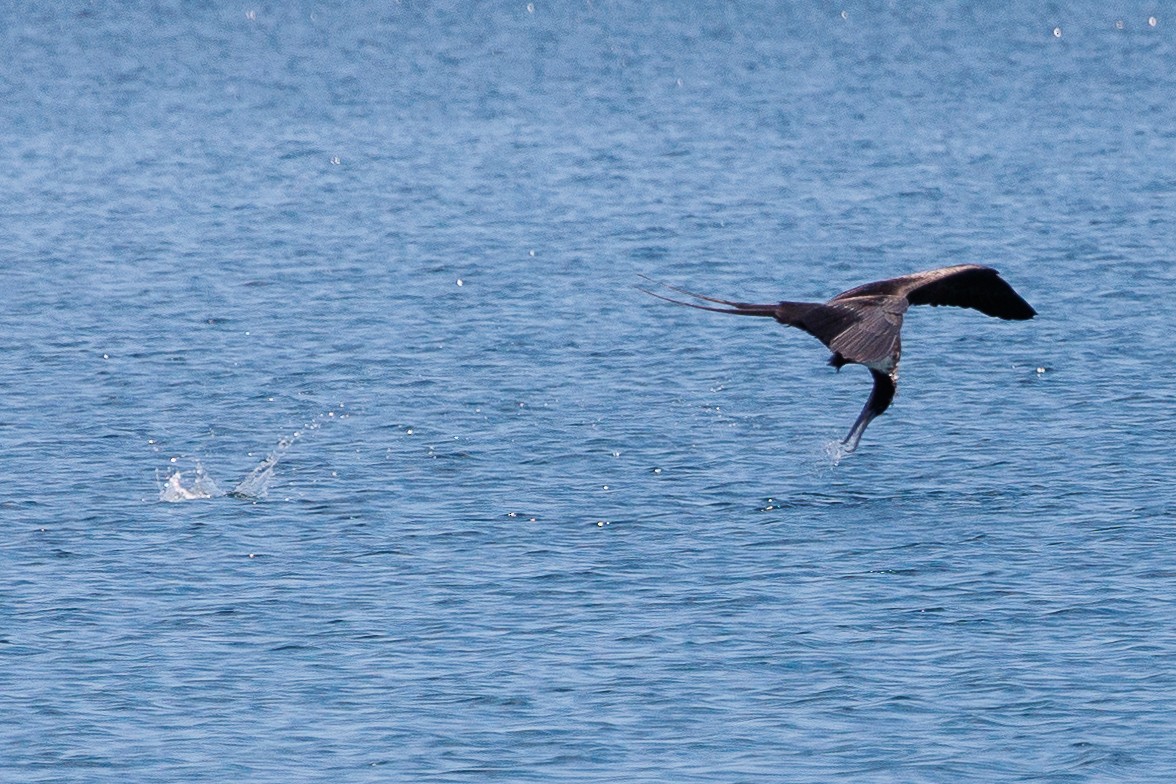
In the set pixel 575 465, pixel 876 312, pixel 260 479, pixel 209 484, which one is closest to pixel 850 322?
pixel 876 312

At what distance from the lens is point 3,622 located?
17.4 metres

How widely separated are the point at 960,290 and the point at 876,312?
2.82 m

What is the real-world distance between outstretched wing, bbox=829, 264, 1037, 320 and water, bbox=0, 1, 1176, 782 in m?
2.01

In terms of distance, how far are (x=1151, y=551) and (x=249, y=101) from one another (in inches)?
1610

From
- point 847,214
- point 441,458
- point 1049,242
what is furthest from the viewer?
point 847,214

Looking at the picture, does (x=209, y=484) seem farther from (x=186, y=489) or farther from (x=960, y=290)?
(x=960, y=290)

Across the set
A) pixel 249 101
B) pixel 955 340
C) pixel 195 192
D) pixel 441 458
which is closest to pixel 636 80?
pixel 249 101

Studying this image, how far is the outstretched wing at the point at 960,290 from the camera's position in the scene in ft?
57.4

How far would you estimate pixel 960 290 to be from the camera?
19.1m

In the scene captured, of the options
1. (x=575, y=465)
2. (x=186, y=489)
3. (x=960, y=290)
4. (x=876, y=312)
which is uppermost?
(x=186, y=489)

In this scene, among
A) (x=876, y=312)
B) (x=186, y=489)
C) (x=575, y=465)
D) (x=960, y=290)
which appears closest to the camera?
(x=876, y=312)

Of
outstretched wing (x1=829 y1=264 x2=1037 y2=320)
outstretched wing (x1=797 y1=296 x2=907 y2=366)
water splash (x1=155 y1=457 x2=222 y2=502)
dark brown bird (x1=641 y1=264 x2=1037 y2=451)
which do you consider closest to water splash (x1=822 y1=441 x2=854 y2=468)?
outstretched wing (x1=829 y1=264 x2=1037 y2=320)

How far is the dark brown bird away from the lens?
15844mm

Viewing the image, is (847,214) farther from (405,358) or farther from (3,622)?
(3,622)
